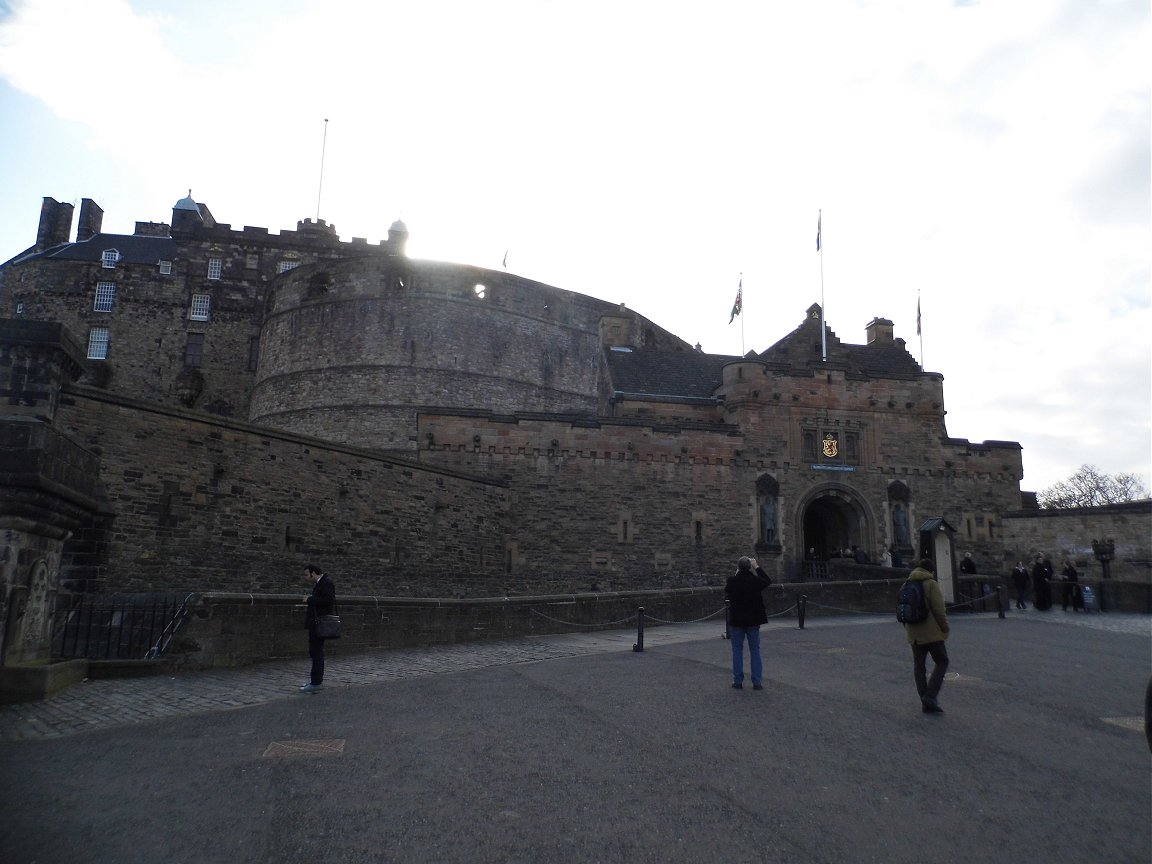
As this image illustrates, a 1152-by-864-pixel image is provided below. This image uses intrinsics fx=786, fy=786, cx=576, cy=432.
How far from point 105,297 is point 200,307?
483 cm

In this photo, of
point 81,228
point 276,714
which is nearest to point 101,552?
point 276,714

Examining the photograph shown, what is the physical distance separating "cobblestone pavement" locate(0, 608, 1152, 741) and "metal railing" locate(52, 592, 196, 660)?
2.42 feet

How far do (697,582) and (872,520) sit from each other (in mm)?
6688

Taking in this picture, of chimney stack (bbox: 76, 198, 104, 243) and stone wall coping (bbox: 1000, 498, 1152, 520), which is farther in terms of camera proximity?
chimney stack (bbox: 76, 198, 104, 243)

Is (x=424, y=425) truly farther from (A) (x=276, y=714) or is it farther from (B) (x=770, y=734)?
(B) (x=770, y=734)

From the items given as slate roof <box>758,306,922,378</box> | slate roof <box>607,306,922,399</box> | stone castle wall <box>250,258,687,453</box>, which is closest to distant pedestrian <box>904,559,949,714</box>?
slate roof <box>607,306,922,399</box>

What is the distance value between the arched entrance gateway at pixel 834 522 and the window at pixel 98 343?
115 feet

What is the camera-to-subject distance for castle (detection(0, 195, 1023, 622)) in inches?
548

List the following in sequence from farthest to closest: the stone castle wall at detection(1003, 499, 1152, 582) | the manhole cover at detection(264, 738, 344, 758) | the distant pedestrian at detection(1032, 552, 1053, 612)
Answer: the stone castle wall at detection(1003, 499, 1152, 582)
the distant pedestrian at detection(1032, 552, 1053, 612)
the manhole cover at detection(264, 738, 344, 758)

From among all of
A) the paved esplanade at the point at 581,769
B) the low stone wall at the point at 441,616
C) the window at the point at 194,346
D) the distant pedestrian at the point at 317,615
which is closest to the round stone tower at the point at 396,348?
the window at the point at 194,346

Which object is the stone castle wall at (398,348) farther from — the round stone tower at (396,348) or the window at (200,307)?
the window at (200,307)

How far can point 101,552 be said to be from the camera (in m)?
12.9

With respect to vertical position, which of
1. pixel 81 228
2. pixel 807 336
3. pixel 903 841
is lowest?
pixel 903 841

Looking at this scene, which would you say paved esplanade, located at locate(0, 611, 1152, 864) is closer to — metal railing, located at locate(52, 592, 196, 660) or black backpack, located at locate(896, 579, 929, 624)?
black backpack, located at locate(896, 579, 929, 624)
